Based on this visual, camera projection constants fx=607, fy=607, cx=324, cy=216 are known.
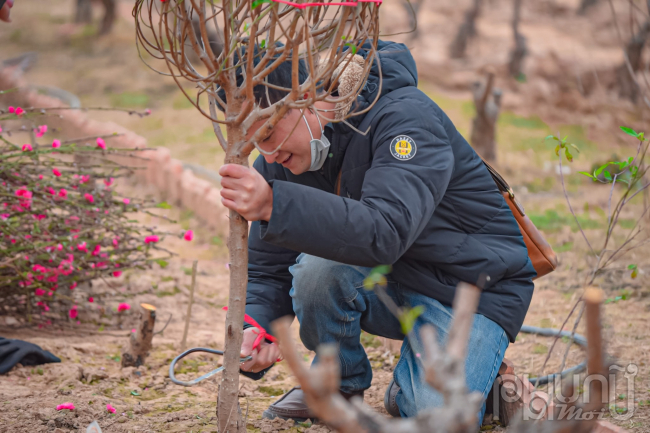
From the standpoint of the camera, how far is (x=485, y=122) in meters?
7.00

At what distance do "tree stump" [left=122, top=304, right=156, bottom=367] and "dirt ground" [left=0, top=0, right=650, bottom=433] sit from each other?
0.19 feet

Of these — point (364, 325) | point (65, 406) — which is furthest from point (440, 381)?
point (65, 406)

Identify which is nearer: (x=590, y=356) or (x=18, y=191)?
(x=590, y=356)

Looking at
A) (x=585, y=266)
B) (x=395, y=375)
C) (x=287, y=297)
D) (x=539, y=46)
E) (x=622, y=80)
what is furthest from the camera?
(x=539, y=46)

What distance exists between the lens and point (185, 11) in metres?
1.59

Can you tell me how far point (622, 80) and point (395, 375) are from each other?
34.3ft

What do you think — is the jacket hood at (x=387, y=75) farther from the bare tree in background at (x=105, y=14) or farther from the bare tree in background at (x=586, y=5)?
the bare tree in background at (x=586, y=5)

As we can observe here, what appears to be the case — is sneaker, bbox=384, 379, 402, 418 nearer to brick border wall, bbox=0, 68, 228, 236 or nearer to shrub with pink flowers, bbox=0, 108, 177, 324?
shrub with pink flowers, bbox=0, 108, 177, 324

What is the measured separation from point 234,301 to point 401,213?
52 centimetres

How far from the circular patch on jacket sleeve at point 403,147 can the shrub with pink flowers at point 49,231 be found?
1676 millimetres

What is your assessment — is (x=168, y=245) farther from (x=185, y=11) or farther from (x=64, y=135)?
(x=64, y=135)

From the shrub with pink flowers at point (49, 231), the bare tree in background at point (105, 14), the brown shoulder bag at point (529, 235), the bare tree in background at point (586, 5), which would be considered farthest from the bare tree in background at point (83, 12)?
the brown shoulder bag at point (529, 235)

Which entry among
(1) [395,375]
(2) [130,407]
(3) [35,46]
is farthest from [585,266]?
(3) [35,46]

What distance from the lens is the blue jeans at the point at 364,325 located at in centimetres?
190
